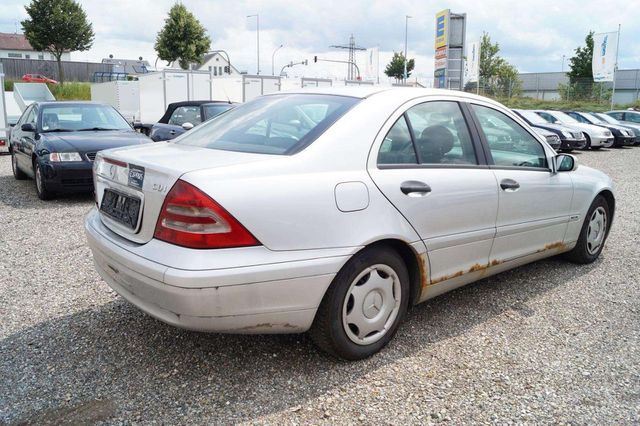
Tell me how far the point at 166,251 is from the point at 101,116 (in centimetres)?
720

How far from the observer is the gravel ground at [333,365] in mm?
2576

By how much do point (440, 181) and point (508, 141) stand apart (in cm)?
104

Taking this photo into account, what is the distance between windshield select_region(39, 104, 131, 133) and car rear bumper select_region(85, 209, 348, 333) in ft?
21.2

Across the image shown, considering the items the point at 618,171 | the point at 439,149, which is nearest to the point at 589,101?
the point at 618,171

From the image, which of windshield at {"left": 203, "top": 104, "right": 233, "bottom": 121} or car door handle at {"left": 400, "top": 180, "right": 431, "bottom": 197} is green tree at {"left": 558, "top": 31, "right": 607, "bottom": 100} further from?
car door handle at {"left": 400, "top": 180, "right": 431, "bottom": 197}

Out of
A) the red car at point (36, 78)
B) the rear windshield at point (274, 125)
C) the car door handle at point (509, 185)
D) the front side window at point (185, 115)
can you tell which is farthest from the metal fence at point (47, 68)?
the car door handle at point (509, 185)

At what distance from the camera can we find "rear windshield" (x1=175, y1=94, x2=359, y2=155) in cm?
293

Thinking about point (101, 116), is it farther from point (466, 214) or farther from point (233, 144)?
point (466, 214)

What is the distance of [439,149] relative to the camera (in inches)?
133

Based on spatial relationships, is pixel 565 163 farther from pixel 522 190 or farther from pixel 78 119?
pixel 78 119

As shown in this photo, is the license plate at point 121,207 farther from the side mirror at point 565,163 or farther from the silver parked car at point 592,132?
the silver parked car at point 592,132

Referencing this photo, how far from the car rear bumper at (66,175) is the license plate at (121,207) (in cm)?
465

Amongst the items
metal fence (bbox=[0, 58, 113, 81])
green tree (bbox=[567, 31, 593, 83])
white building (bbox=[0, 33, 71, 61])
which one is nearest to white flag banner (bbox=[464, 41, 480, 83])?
green tree (bbox=[567, 31, 593, 83])

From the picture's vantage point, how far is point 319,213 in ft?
8.66
